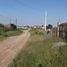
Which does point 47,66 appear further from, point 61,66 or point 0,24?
point 0,24

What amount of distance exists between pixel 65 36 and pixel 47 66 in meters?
18.7

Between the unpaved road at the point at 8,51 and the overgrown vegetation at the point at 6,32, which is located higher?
the overgrown vegetation at the point at 6,32

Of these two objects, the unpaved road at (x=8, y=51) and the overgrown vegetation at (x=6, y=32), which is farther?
the overgrown vegetation at (x=6, y=32)

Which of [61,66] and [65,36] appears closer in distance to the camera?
[61,66]

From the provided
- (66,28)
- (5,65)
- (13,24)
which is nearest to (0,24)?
(13,24)

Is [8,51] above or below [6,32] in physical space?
below

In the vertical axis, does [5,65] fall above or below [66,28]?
below

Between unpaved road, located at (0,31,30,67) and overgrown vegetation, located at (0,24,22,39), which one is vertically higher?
overgrown vegetation, located at (0,24,22,39)

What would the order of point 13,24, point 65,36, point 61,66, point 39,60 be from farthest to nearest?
point 13,24
point 65,36
point 39,60
point 61,66

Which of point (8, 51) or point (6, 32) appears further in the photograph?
point (6, 32)

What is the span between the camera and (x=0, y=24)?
81938mm

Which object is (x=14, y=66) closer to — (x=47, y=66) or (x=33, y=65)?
(x=33, y=65)

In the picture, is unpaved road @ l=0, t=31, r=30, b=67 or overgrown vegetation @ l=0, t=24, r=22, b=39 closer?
unpaved road @ l=0, t=31, r=30, b=67

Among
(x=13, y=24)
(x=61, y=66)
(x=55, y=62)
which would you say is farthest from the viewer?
(x=13, y=24)
